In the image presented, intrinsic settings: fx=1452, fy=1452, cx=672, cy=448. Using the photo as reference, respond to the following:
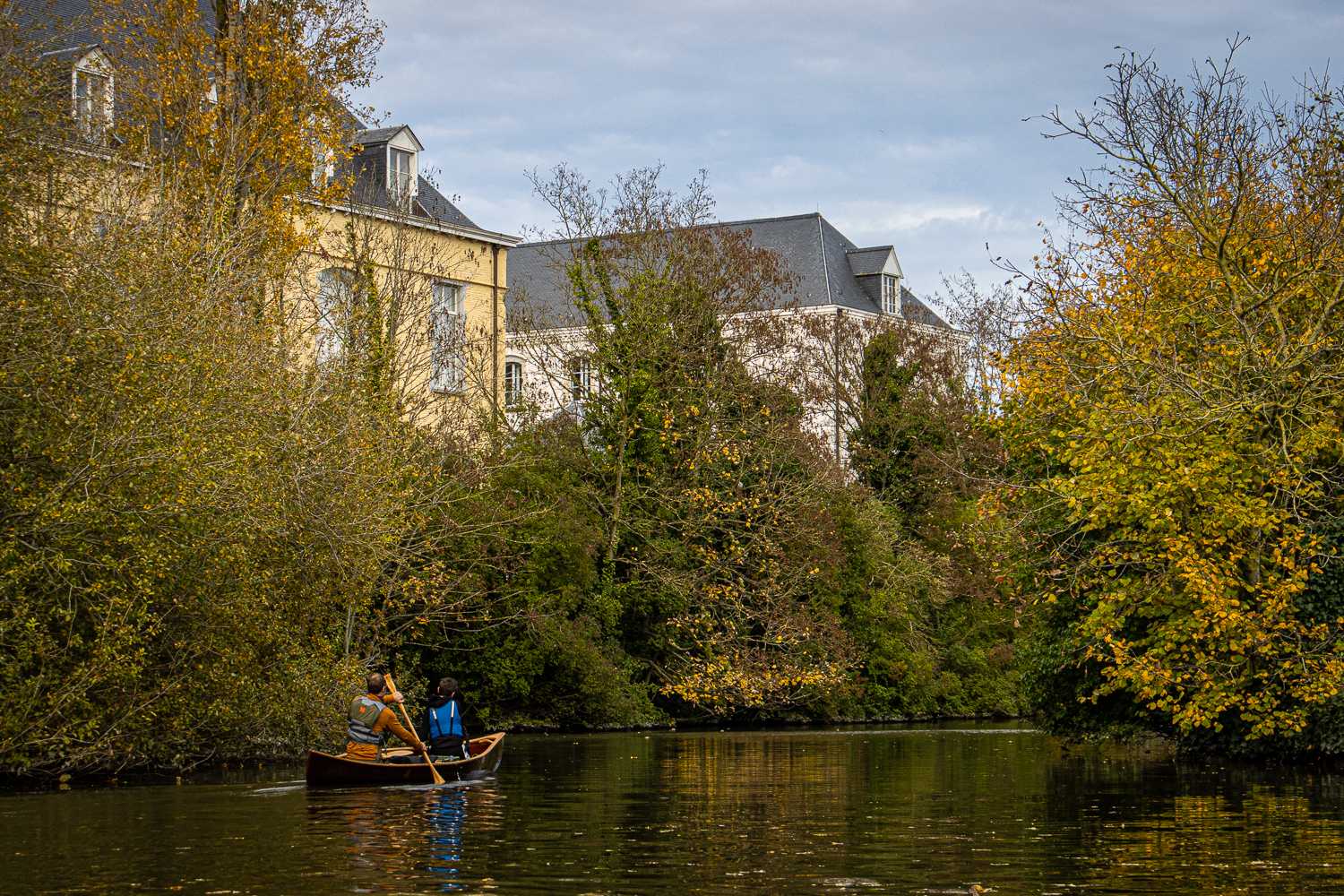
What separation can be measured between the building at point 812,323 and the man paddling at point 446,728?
54.7 ft

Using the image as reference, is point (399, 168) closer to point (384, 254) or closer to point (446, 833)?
point (384, 254)

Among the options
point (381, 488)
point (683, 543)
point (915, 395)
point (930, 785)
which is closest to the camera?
point (930, 785)

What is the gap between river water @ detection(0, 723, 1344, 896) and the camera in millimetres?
11758

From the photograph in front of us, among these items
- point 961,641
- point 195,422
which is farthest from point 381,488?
point 961,641

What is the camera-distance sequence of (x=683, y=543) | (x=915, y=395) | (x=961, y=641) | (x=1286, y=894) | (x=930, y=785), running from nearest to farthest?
(x=1286, y=894) → (x=930, y=785) → (x=683, y=543) → (x=961, y=641) → (x=915, y=395)

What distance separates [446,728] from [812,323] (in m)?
33.6

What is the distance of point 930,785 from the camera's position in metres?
21.4

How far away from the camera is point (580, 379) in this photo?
1581 inches

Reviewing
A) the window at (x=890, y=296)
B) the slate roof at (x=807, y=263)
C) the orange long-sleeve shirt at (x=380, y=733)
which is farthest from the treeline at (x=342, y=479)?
the window at (x=890, y=296)

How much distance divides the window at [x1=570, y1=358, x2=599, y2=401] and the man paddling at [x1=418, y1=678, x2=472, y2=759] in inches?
681

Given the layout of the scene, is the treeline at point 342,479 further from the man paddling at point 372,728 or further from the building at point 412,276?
the man paddling at point 372,728

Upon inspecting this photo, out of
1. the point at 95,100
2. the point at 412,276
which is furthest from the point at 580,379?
the point at 95,100

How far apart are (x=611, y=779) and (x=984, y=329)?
35626mm

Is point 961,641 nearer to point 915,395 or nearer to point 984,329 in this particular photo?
point 915,395
